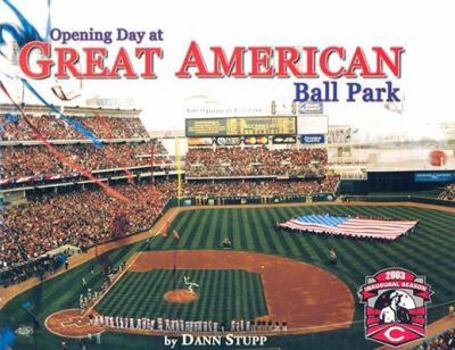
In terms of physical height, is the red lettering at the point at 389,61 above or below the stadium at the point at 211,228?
above

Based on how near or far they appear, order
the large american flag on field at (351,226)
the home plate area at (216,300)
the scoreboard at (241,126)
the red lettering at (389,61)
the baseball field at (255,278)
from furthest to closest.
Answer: the scoreboard at (241,126) → the large american flag on field at (351,226) → the red lettering at (389,61) → the home plate area at (216,300) → the baseball field at (255,278)

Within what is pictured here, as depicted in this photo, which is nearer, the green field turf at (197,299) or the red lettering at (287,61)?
the red lettering at (287,61)

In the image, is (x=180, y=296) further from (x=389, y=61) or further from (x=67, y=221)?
(x=389, y=61)

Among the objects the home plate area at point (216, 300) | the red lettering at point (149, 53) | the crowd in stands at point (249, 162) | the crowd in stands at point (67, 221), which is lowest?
the home plate area at point (216, 300)

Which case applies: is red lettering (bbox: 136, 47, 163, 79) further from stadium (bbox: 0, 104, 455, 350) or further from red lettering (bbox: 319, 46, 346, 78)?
stadium (bbox: 0, 104, 455, 350)

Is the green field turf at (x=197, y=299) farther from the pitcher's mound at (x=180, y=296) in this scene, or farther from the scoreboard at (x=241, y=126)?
the scoreboard at (x=241, y=126)

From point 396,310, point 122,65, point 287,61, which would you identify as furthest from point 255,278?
point 122,65

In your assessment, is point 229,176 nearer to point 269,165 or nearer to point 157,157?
point 269,165

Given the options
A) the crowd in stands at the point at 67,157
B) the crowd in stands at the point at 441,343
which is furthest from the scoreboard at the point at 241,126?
the crowd in stands at the point at 441,343
